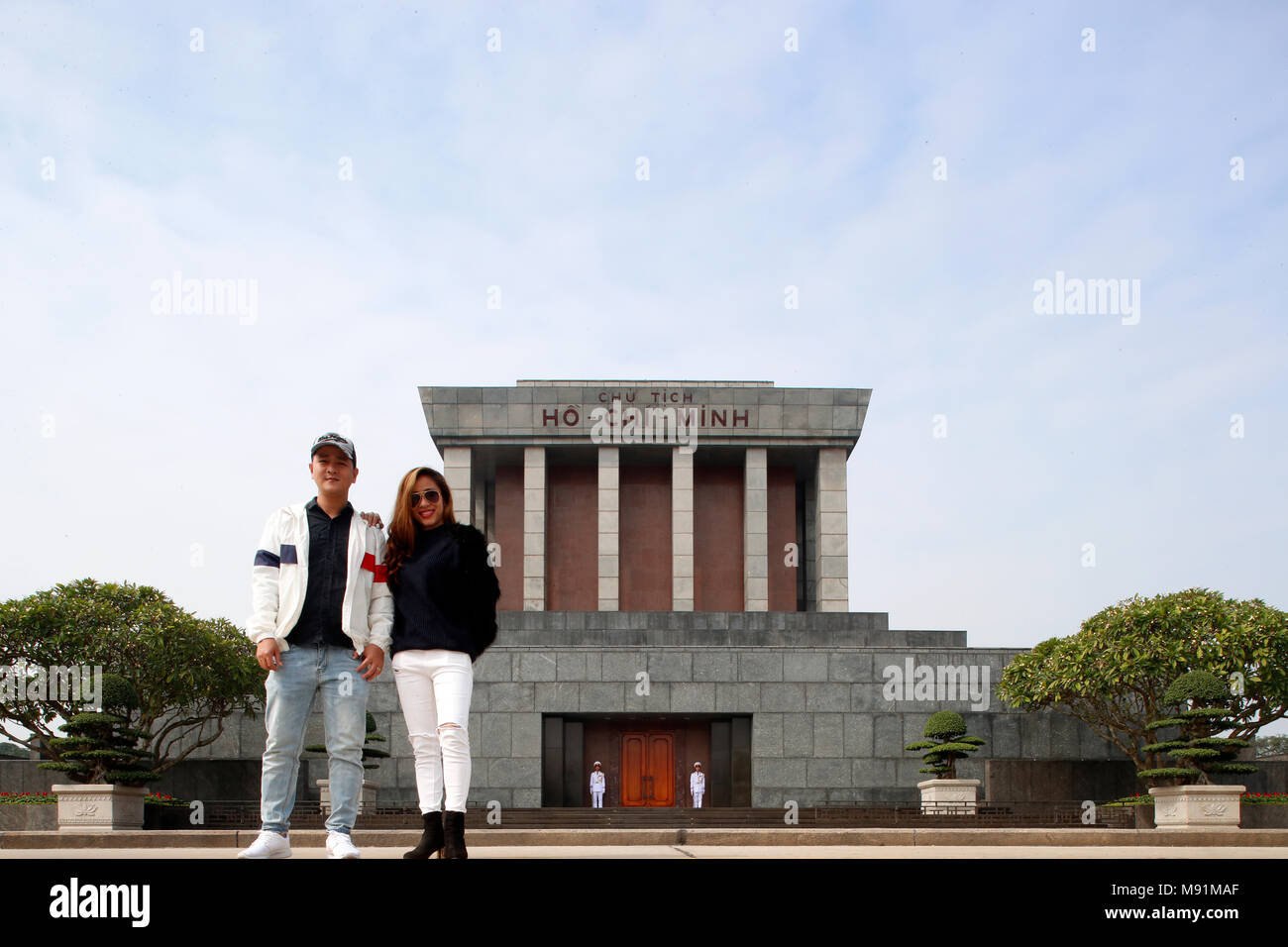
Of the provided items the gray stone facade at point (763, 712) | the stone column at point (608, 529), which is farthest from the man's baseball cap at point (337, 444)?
the stone column at point (608, 529)

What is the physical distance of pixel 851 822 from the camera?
2134 cm

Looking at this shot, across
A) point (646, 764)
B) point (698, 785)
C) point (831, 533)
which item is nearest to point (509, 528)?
point (831, 533)

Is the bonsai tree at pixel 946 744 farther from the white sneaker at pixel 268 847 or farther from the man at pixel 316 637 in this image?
the white sneaker at pixel 268 847

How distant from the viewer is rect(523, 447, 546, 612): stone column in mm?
34344

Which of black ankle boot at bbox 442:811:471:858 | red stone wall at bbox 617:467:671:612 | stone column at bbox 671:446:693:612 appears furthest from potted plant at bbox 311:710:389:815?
black ankle boot at bbox 442:811:471:858

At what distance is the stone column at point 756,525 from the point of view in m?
34.7

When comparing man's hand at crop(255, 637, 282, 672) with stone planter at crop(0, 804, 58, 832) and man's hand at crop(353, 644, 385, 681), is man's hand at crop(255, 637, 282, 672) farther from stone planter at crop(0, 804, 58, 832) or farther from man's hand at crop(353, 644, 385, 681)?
stone planter at crop(0, 804, 58, 832)

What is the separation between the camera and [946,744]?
74.5ft

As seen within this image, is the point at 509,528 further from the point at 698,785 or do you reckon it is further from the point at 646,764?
the point at 698,785

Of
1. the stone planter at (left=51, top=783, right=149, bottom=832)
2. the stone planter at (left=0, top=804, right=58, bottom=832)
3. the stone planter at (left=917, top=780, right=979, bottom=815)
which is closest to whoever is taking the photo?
the stone planter at (left=51, top=783, right=149, bottom=832)

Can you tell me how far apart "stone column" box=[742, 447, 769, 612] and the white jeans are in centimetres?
2839

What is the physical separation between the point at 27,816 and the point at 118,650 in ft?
11.3
